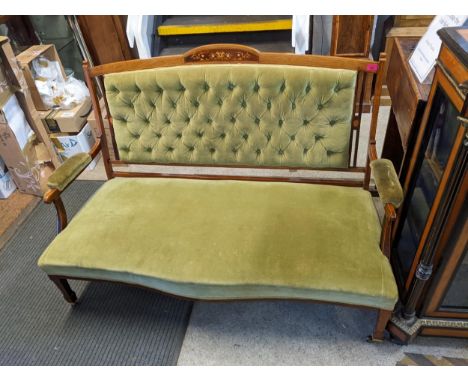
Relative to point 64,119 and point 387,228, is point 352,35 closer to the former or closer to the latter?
point 387,228

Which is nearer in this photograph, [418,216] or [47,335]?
[418,216]

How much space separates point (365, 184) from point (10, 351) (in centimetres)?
161

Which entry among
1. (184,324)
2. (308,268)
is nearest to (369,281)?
(308,268)

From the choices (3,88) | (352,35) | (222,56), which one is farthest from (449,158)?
(3,88)

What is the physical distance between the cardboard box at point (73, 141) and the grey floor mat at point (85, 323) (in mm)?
834

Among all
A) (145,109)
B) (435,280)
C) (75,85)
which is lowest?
(435,280)

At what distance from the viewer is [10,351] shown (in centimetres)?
146

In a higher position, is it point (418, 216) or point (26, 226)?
point (418, 216)

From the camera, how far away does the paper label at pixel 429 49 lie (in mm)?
1150

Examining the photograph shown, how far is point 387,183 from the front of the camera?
1180 millimetres

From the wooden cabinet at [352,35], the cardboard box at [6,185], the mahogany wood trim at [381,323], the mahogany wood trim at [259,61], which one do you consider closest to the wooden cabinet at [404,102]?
the mahogany wood trim at [259,61]

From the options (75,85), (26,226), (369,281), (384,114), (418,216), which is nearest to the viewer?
(369,281)

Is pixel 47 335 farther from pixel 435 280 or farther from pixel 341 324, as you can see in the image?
pixel 435 280

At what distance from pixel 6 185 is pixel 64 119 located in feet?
1.74
